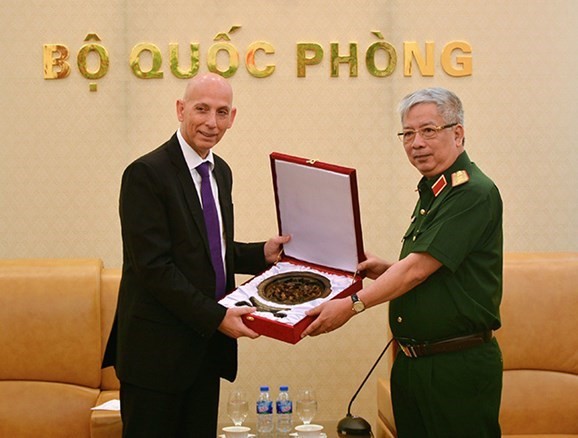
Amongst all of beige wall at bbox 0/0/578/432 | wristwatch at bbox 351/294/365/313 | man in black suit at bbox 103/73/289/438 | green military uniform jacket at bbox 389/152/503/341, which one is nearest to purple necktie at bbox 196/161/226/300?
man in black suit at bbox 103/73/289/438

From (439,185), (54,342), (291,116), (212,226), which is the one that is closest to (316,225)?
(212,226)

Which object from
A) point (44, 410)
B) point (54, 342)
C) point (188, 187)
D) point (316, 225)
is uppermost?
point (188, 187)

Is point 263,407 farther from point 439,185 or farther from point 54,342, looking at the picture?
point 439,185

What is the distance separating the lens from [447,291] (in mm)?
2881

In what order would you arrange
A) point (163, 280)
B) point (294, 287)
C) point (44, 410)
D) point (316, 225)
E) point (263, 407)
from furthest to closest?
point (44, 410), point (263, 407), point (316, 225), point (294, 287), point (163, 280)

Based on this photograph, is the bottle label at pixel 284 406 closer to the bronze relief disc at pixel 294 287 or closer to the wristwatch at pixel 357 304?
the bronze relief disc at pixel 294 287

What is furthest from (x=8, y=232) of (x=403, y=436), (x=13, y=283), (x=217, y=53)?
(x=403, y=436)

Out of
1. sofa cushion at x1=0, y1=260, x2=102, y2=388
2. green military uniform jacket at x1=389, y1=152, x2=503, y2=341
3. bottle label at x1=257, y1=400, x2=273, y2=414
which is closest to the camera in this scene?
green military uniform jacket at x1=389, y1=152, x2=503, y2=341

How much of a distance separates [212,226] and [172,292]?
0.33m

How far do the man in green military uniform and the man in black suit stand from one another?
491mm

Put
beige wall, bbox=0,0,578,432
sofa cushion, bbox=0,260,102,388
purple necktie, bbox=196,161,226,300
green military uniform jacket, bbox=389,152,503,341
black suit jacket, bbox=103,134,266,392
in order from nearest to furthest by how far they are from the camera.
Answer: green military uniform jacket, bbox=389,152,503,341, black suit jacket, bbox=103,134,266,392, purple necktie, bbox=196,161,226,300, sofa cushion, bbox=0,260,102,388, beige wall, bbox=0,0,578,432

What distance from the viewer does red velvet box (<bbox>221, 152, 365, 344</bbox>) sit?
320 centimetres

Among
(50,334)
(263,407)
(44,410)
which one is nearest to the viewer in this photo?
(263,407)

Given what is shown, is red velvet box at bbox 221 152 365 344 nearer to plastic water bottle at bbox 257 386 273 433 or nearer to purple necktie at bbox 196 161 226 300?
purple necktie at bbox 196 161 226 300
